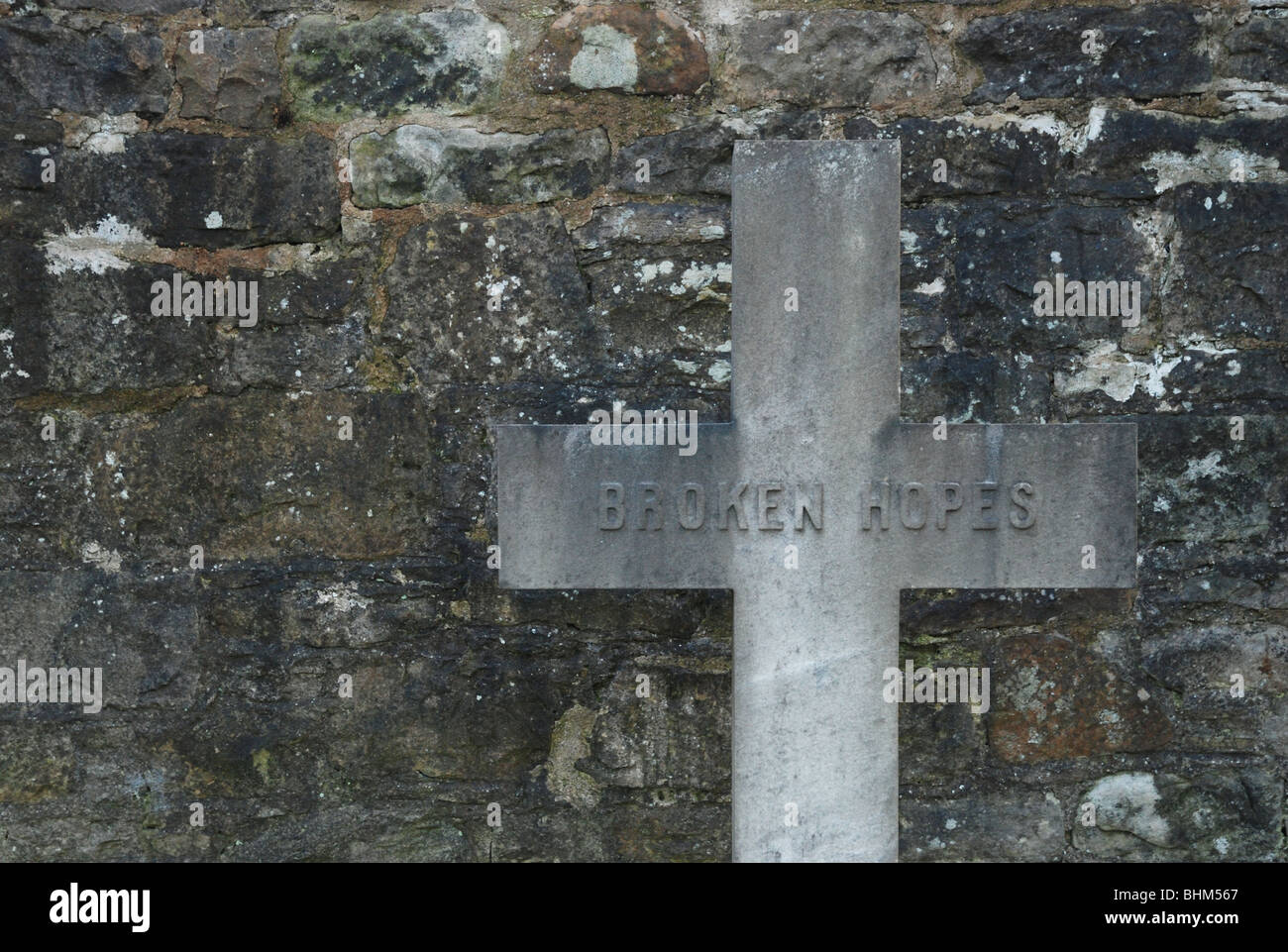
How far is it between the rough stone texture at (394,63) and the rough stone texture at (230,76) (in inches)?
2.1

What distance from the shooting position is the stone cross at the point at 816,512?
6.68ft

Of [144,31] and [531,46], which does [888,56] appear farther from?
[144,31]

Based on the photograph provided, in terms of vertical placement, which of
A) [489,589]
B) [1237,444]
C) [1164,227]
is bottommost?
[489,589]

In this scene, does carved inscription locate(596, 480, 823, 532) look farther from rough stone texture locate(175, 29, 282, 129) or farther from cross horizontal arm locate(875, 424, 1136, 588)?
rough stone texture locate(175, 29, 282, 129)

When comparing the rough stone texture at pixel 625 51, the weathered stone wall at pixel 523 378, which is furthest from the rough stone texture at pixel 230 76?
the rough stone texture at pixel 625 51

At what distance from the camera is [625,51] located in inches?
104

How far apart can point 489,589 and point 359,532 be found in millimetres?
354

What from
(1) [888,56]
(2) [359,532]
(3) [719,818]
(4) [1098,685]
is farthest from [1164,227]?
(2) [359,532]

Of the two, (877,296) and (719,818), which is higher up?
(877,296)

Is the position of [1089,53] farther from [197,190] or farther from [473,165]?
[197,190]

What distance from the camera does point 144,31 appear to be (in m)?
2.64

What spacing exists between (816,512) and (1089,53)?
144 centimetres

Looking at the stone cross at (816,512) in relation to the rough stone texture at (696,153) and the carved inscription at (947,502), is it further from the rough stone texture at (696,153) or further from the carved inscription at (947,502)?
the rough stone texture at (696,153)

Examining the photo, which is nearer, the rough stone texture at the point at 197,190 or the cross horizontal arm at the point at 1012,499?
the cross horizontal arm at the point at 1012,499
